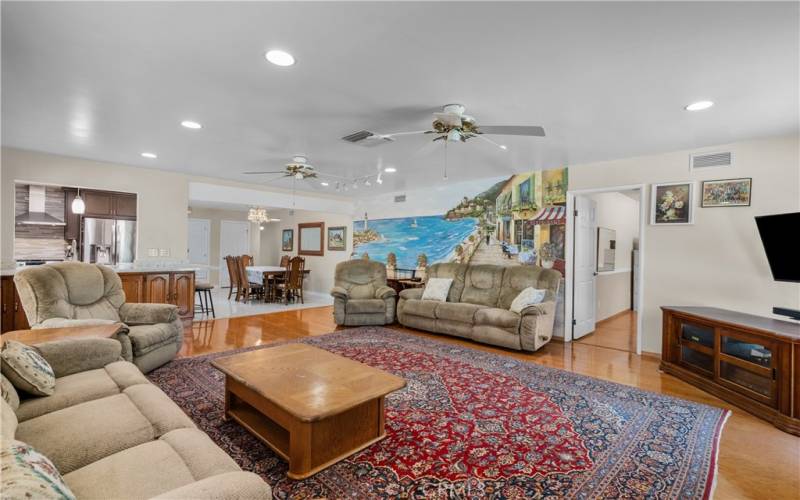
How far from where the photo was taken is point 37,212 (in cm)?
514

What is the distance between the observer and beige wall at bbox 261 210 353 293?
336 inches

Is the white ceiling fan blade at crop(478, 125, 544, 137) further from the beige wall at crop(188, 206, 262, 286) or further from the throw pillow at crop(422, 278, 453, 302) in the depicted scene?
the beige wall at crop(188, 206, 262, 286)

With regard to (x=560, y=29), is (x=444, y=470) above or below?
below

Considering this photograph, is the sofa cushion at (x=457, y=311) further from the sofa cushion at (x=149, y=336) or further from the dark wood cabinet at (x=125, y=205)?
the dark wood cabinet at (x=125, y=205)

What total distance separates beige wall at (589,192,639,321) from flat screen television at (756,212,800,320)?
2.48 meters

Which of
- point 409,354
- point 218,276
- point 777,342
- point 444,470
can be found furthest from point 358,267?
point 218,276

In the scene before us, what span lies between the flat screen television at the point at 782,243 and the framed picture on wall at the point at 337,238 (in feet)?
22.6

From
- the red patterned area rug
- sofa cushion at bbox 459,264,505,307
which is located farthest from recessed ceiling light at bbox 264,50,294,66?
sofa cushion at bbox 459,264,505,307

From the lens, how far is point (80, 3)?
1.78 meters

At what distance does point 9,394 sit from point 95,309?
81.4 inches

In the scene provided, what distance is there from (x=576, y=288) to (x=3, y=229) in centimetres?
751

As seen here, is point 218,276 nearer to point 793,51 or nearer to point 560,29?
point 560,29

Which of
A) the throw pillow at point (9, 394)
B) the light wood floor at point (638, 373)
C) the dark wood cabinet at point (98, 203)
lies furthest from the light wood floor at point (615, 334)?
the dark wood cabinet at point (98, 203)

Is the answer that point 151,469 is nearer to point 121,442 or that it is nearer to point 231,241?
point 121,442
